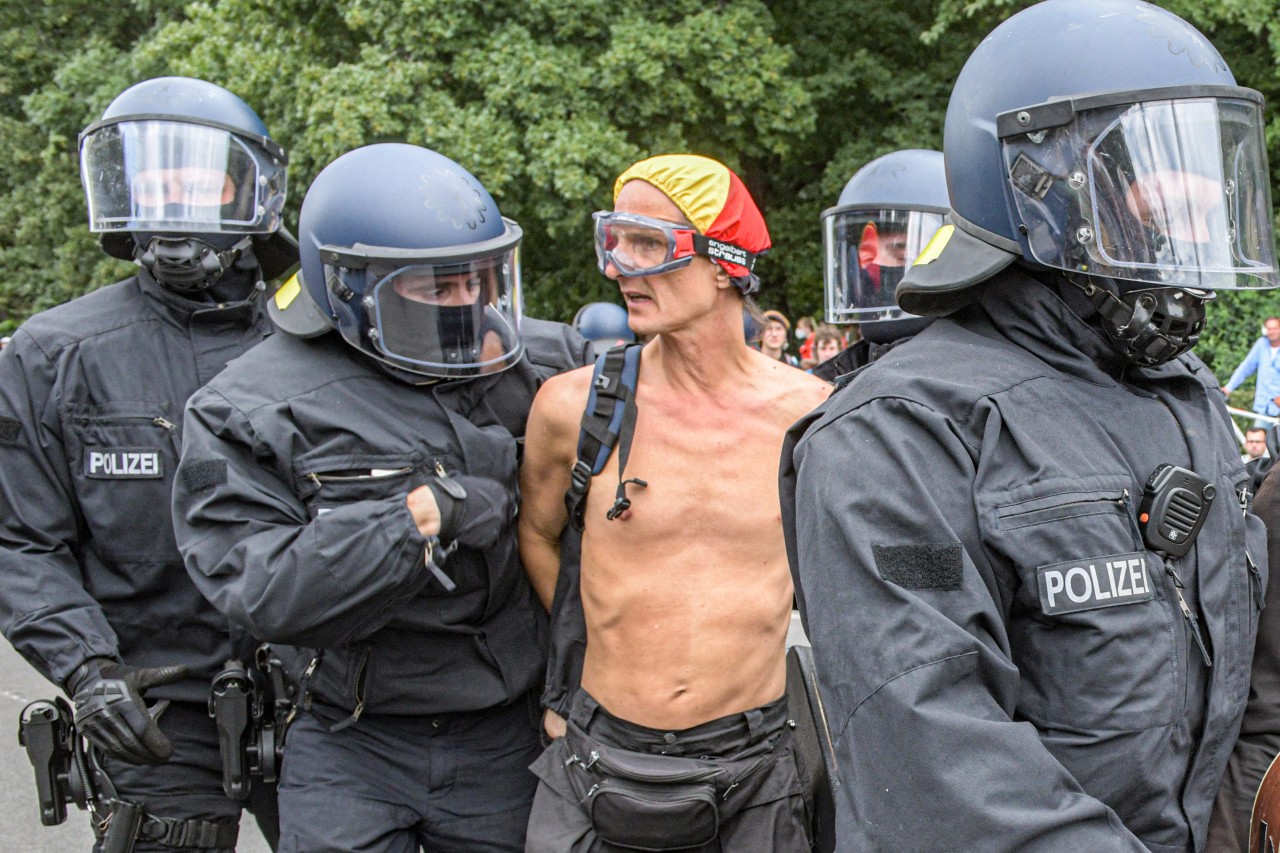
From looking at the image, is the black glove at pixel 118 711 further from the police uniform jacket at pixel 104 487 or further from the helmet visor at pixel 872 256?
the helmet visor at pixel 872 256

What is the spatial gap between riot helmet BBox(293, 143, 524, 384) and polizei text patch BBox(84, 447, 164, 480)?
23.9 inches

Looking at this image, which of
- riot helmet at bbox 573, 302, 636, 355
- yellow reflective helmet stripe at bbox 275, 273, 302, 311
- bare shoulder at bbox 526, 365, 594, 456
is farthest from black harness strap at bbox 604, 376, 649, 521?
riot helmet at bbox 573, 302, 636, 355

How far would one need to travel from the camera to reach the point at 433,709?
10.1ft

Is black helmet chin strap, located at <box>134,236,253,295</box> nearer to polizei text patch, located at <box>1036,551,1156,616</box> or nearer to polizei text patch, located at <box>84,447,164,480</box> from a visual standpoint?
polizei text patch, located at <box>84,447,164,480</box>

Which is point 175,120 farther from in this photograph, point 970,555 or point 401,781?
point 970,555

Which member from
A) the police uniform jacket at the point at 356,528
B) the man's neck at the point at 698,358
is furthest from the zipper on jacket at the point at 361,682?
the man's neck at the point at 698,358

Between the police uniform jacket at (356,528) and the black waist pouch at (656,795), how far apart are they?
0.93 ft

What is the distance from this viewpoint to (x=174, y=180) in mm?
3674

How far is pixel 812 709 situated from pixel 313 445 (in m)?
1.29

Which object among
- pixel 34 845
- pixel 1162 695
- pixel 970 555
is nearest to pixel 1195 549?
pixel 1162 695

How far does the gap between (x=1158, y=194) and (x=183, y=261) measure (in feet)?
8.62

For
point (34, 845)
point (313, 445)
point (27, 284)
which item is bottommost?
point (27, 284)

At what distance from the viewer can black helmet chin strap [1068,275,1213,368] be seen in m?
1.85

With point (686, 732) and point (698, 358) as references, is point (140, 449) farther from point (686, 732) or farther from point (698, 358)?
point (686, 732)
